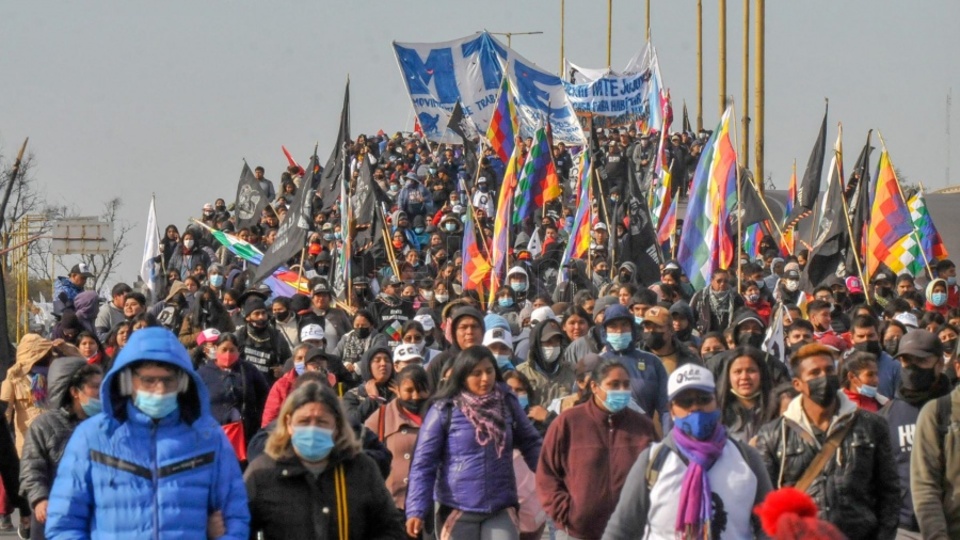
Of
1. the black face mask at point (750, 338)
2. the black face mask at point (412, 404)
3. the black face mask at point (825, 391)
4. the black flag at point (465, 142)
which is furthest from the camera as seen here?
the black flag at point (465, 142)

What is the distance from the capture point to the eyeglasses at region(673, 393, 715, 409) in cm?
630

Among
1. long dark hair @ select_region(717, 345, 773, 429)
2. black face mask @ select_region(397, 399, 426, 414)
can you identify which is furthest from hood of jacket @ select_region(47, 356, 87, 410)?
long dark hair @ select_region(717, 345, 773, 429)

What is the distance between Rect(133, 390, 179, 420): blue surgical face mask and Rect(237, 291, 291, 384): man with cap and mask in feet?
24.0

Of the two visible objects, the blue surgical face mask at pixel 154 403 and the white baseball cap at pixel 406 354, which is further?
the white baseball cap at pixel 406 354

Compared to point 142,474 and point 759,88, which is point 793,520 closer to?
point 142,474

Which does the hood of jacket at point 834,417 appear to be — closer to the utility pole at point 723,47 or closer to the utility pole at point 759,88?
the utility pole at point 759,88

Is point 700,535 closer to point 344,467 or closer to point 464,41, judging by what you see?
point 344,467

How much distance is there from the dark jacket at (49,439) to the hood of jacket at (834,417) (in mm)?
3204

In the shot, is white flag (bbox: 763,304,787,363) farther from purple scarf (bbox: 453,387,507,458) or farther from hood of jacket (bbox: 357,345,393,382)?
purple scarf (bbox: 453,387,507,458)

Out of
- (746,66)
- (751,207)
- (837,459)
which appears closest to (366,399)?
(837,459)

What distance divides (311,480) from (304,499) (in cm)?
7

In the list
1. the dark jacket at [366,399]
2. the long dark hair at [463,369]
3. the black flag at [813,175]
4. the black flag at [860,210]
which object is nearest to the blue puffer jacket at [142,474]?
the long dark hair at [463,369]

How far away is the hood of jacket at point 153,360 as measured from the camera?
584 cm

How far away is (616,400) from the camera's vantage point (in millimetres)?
7961
